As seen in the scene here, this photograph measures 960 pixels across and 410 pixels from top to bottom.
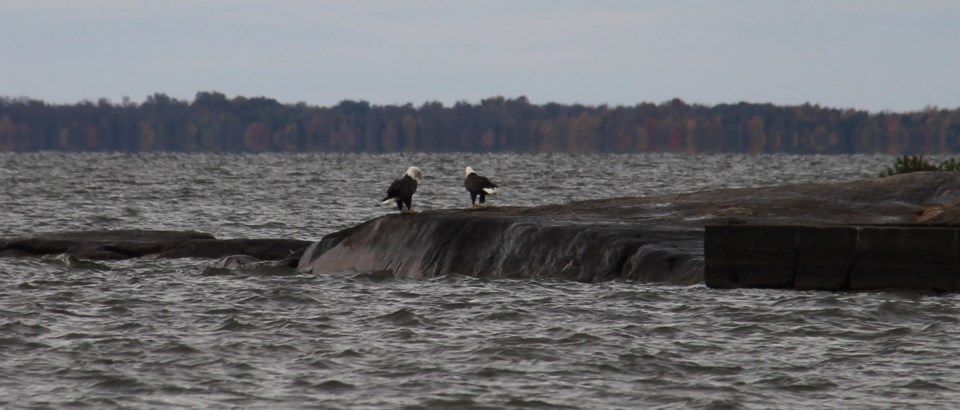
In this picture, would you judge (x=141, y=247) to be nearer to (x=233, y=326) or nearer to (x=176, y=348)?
(x=233, y=326)

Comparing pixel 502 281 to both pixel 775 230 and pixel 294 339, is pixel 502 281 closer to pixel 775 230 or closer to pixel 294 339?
pixel 775 230

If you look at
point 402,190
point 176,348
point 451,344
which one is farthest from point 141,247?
point 451,344

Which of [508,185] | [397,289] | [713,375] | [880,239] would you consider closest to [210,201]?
[508,185]

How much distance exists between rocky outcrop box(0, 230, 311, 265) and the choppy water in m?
2.68

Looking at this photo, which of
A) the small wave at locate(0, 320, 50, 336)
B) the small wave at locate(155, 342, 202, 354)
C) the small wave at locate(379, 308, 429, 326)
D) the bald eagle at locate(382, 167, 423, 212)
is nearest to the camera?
the small wave at locate(155, 342, 202, 354)

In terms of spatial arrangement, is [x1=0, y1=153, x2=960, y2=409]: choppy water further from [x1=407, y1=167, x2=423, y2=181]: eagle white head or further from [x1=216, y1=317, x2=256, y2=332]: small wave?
[x1=407, y1=167, x2=423, y2=181]: eagle white head

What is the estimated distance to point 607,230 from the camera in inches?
798

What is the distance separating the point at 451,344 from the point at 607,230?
5.90 meters

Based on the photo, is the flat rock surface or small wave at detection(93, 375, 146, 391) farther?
the flat rock surface

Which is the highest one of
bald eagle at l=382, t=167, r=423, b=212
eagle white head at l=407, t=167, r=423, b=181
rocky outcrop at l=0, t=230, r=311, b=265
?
eagle white head at l=407, t=167, r=423, b=181

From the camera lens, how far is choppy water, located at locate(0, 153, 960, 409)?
478 inches

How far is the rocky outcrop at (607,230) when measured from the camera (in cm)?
1970

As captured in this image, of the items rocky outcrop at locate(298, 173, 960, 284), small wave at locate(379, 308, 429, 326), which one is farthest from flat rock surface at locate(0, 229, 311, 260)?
small wave at locate(379, 308, 429, 326)

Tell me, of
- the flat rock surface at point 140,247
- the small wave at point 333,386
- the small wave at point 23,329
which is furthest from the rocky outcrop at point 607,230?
the small wave at point 333,386
